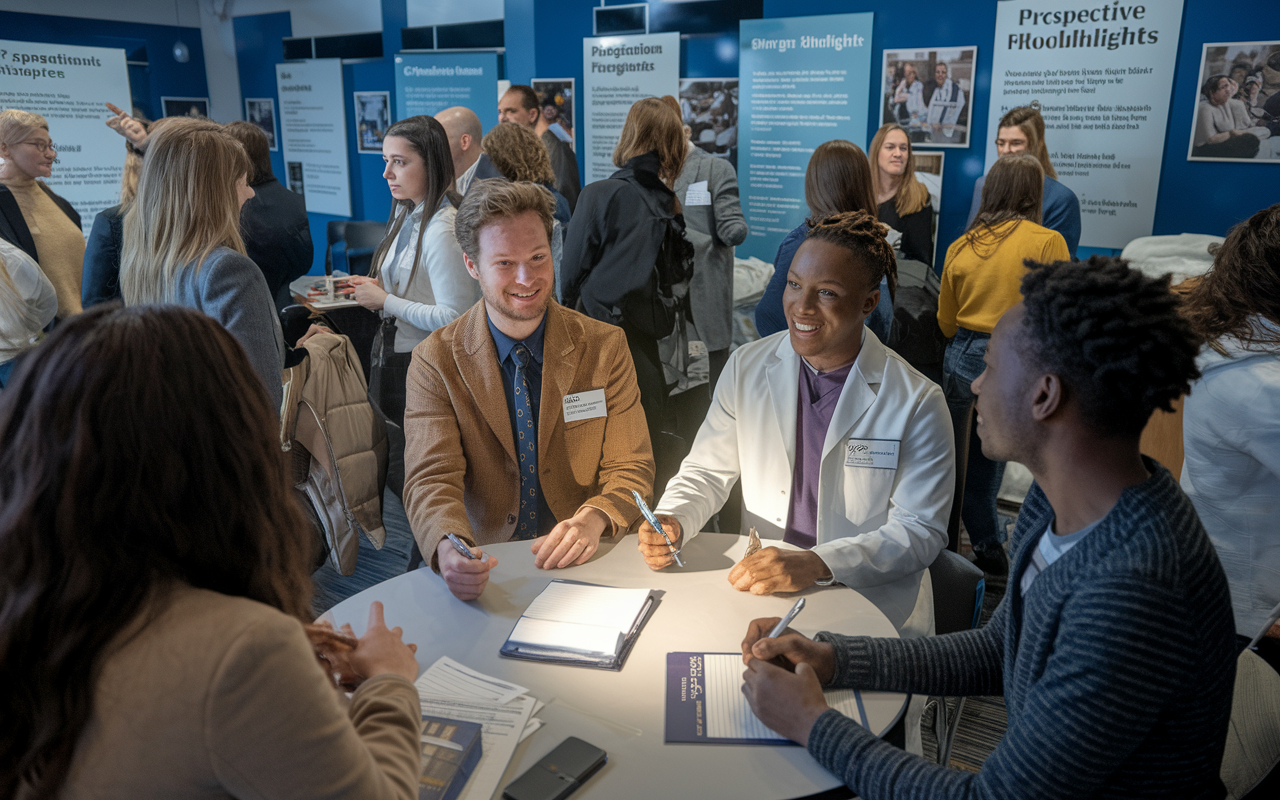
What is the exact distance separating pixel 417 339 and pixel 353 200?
19.3ft

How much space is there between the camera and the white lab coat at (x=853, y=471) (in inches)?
75.3

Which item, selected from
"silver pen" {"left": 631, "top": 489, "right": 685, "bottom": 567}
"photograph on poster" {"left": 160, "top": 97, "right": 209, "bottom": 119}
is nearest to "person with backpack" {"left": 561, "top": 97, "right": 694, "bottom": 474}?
"silver pen" {"left": 631, "top": 489, "right": 685, "bottom": 567}

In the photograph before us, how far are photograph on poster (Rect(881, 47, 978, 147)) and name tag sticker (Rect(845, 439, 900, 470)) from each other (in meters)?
3.45

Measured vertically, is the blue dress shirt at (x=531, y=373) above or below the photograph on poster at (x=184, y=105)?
below

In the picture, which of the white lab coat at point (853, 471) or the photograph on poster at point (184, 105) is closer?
the white lab coat at point (853, 471)

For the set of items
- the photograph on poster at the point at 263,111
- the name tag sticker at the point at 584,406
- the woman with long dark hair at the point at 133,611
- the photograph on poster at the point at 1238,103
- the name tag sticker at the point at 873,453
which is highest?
the photograph on poster at the point at 263,111

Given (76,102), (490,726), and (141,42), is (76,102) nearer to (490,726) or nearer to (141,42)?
(141,42)

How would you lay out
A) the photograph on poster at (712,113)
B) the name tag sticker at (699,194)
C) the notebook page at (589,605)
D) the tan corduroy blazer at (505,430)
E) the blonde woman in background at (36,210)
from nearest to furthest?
the notebook page at (589,605) < the tan corduroy blazer at (505,430) < the blonde woman in background at (36,210) < the name tag sticker at (699,194) < the photograph on poster at (712,113)

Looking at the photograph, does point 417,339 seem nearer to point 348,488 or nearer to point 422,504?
point 348,488

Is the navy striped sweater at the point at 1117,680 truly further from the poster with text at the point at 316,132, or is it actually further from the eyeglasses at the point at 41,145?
the poster with text at the point at 316,132

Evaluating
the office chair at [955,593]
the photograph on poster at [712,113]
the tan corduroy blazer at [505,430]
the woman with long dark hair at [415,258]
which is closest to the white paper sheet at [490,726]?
the tan corduroy blazer at [505,430]

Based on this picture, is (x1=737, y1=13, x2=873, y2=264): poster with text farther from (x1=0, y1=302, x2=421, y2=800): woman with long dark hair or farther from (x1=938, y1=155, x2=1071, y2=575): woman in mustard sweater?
(x1=0, y1=302, x2=421, y2=800): woman with long dark hair

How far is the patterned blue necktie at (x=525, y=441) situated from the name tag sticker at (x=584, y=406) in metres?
0.10

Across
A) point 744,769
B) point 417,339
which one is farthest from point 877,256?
point 417,339
